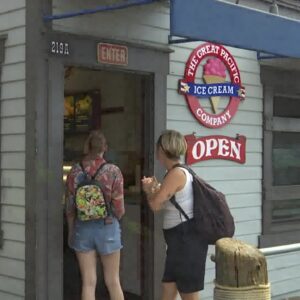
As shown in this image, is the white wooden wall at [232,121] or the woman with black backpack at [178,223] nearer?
the woman with black backpack at [178,223]

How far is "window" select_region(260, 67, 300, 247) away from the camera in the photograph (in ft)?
23.4

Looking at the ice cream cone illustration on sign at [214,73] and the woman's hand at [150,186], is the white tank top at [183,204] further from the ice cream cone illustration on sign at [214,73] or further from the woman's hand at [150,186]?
the ice cream cone illustration on sign at [214,73]

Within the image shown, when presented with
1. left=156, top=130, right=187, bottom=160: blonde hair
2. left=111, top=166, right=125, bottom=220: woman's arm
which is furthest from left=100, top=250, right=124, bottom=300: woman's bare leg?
left=156, top=130, right=187, bottom=160: blonde hair

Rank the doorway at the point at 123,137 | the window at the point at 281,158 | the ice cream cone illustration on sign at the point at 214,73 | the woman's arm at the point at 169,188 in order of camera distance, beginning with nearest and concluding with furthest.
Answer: the woman's arm at the point at 169,188 → the doorway at the point at 123,137 → the ice cream cone illustration on sign at the point at 214,73 → the window at the point at 281,158

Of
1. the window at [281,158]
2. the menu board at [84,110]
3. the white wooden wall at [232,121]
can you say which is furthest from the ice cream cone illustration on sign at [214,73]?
the menu board at [84,110]

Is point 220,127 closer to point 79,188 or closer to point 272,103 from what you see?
point 272,103

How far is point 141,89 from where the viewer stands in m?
6.19

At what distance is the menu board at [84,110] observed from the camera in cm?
655

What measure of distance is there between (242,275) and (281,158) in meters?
4.30

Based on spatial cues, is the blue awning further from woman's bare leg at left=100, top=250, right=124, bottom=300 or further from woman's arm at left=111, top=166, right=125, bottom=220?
woman's bare leg at left=100, top=250, right=124, bottom=300

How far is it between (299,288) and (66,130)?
341 centimetres

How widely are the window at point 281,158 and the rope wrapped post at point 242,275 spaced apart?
376 cm

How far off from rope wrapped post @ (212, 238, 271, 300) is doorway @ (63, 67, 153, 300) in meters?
2.72

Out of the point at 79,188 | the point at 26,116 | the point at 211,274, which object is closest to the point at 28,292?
the point at 79,188
